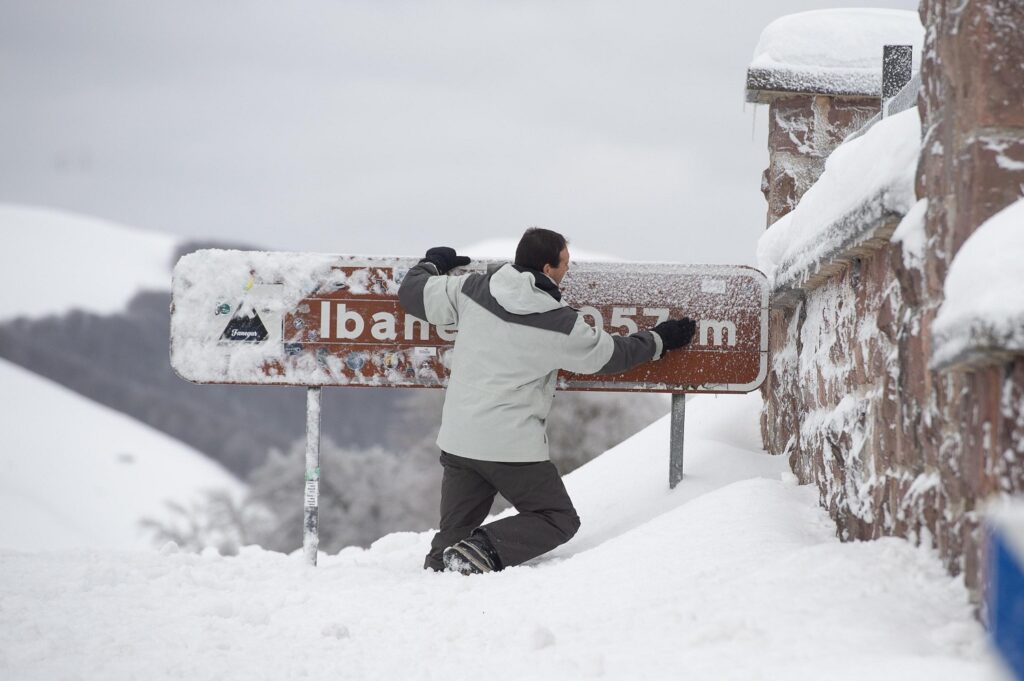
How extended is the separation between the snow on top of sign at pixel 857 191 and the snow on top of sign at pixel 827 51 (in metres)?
1.15

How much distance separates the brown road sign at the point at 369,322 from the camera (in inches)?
169

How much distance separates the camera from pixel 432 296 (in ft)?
13.2

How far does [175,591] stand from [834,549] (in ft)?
6.67

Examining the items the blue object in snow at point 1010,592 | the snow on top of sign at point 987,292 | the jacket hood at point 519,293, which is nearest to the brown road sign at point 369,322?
the jacket hood at point 519,293

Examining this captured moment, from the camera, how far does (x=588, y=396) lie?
27.4 meters

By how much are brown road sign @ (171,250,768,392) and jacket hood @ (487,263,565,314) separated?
0.40 m

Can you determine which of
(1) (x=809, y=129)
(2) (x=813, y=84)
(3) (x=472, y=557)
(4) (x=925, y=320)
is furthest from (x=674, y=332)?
(4) (x=925, y=320)

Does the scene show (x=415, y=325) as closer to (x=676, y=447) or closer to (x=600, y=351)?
(x=600, y=351)

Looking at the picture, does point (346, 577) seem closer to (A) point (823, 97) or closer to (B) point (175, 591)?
(B) point (175, 591)

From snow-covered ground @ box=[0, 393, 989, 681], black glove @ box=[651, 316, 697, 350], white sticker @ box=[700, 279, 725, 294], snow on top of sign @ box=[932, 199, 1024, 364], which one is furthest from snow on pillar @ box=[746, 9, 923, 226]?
snow on top of sign @ box=[932, 199, 1024, 364]

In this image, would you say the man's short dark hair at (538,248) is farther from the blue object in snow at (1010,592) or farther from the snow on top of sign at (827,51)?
the blue object in snow at (1010,592)

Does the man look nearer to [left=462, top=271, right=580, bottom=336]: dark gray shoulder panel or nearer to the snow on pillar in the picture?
[left=462, top=271, right=580, bottom=336]: dark gray shoulder panel

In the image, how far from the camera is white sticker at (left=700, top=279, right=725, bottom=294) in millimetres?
Result: 4285

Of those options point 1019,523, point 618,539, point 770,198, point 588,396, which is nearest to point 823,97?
point 770,198
